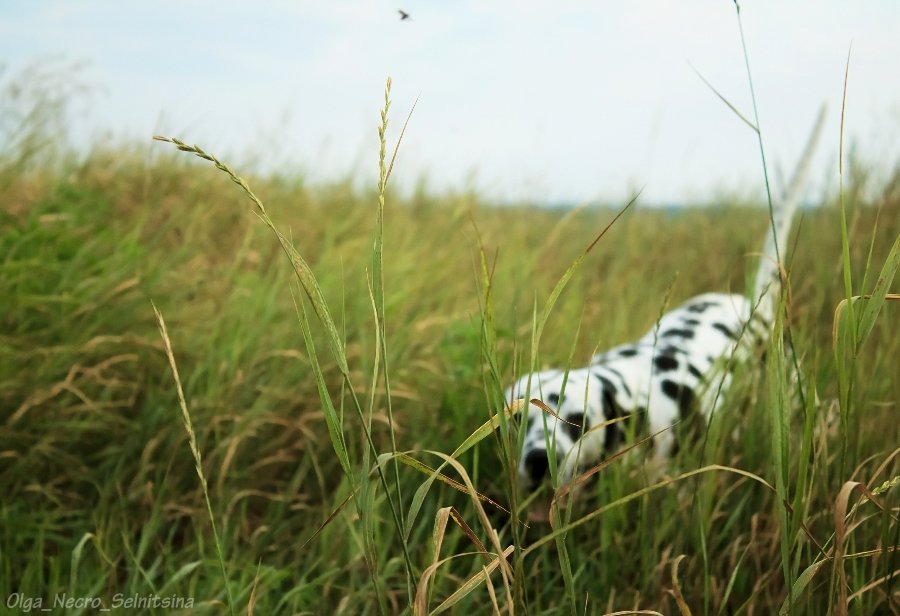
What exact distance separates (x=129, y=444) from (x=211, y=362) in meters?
0.32

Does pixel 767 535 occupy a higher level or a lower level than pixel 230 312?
lower

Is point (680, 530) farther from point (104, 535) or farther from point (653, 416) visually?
point (104, 535)

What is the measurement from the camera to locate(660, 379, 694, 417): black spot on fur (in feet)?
8.03

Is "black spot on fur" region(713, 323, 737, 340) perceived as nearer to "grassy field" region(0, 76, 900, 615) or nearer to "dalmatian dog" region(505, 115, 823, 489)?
"dalmatian dog" region(505, 115, 823, 489)

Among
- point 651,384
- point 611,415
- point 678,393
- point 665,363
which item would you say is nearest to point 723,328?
point 665,363

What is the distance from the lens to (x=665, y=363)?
2.63 meters

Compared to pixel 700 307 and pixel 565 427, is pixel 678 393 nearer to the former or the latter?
pixel 565 427

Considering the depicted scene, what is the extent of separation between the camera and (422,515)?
7.00ft

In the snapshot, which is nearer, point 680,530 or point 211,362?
point 680,530

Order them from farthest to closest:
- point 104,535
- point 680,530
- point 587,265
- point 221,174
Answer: point 587,265, point 221,174, point 104,535, point 680,530

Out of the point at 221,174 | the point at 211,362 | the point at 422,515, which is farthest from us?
the point at 221,174

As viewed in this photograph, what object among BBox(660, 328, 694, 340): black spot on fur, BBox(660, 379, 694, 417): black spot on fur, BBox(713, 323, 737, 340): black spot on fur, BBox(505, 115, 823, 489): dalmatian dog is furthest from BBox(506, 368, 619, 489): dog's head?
BBox(713, 323, 737, 340): black spot on fur

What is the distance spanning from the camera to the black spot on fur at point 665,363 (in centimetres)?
260

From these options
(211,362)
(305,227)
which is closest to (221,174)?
(305,227)
